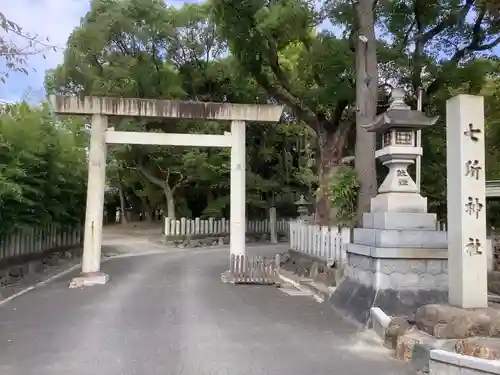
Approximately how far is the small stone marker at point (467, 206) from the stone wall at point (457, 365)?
4.82 feet

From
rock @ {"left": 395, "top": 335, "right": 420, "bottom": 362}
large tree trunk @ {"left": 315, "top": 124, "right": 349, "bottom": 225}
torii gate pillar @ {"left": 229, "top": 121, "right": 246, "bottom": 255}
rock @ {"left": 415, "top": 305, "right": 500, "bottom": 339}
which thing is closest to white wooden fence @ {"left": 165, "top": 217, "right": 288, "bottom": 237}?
large tree trunk @ {"left": 315, "top": 124, "right": 349, "bottom": 225}

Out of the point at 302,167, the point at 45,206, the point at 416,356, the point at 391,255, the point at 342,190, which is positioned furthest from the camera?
the point at 302,167

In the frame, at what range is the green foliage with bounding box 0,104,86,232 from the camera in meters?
11.1

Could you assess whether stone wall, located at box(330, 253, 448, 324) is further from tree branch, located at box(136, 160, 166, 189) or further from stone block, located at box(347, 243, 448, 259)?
tree branch, located at box(136, 160, 166, 189)

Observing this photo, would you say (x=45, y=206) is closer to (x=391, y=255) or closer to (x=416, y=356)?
(x=391, y=255)

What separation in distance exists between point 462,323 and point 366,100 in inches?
307

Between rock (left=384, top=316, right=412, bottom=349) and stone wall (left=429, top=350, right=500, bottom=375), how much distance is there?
1.18 metres

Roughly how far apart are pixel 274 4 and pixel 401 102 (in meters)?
7.64

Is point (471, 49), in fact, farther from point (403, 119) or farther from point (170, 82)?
point (170, 82)

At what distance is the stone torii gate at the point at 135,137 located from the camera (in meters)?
12.8

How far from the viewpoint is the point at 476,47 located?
1590 centimetres

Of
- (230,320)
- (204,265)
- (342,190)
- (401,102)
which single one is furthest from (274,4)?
(230,320)

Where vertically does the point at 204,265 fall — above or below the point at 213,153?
below

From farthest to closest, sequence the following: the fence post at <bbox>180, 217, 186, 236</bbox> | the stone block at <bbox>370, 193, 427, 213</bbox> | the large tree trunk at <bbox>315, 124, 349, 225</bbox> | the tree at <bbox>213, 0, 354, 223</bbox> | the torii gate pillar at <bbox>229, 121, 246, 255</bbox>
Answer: the fence post at <bbox>180, 217, 186, 236</bbox>
the large tree trunk at <bbox>315, 124, 349, 225</bbox>
the tree at <bbox>213, 0, 354, 223</bbox>
the torii gate pillar at <bbox>229, 121, 246, 255</bbox>
the stone block at <bbox>370, 193, 427, 213</bbox>
